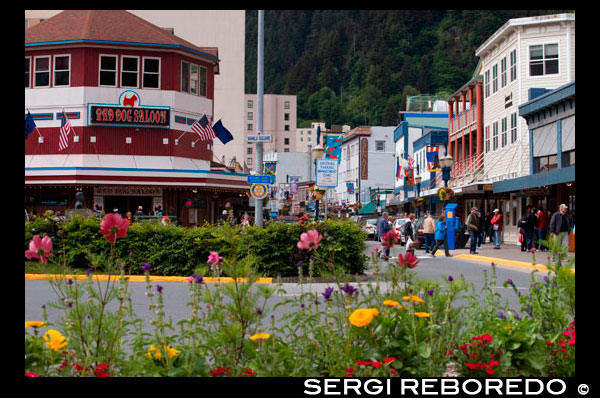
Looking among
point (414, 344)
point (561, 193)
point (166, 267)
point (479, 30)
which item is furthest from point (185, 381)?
point (479, 30)

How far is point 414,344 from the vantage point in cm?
468

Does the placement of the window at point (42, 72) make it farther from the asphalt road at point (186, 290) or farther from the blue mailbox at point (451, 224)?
the asphalt road at point (186, 290)

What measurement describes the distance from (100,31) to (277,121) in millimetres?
116796

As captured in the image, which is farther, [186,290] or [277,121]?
[277,121]

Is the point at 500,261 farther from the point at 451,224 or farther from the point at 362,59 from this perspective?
the point at 362,59

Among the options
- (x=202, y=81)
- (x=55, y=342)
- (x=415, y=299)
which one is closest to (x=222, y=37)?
(x=202, y=81)

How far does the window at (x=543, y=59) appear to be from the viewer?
37188 millimetres

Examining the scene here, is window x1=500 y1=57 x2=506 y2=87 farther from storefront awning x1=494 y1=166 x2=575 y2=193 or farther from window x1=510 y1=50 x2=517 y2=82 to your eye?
storefront awning x1=494 y1=166 x2=575 y2=193

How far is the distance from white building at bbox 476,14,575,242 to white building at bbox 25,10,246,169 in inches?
1273

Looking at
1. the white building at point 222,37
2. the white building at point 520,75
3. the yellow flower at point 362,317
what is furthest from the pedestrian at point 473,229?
the white building at point 222,37

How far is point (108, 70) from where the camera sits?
39.6 metres

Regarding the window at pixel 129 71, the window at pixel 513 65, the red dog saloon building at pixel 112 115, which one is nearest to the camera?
the window at pixel 513 65

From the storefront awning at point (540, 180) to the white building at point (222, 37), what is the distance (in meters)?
38.2
